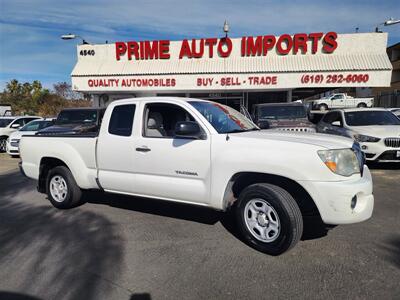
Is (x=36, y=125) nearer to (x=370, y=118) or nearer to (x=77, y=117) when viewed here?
(x=77, y=117)

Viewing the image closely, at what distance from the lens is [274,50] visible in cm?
1645

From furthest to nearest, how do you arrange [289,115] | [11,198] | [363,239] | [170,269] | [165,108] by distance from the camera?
1. [289,115]
2. [11,198]
3. [165,108]
4. [363,239]
5. [170,269]

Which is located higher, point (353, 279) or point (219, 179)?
point (219, 179)

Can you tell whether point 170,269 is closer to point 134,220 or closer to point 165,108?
point 134,220

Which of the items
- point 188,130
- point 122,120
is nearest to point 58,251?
point 122,120

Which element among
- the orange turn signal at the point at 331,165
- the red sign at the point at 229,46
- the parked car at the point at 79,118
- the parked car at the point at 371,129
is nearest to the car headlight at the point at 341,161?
the orange turn signal at the point at 331,165

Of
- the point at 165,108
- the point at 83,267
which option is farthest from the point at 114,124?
the point at 83,267

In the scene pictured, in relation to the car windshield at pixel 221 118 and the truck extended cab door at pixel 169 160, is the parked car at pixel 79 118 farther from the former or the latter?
the car windshield at pixel 221 118

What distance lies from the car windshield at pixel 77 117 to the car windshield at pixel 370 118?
824cm

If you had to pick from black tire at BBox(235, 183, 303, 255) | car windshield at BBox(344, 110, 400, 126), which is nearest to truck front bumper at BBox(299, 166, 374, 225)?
black tire at BBox(235, 183, 303, 255)

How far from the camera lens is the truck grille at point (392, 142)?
784 cm

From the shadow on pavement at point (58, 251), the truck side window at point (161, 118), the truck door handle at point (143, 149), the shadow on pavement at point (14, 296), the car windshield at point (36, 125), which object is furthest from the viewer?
the car windshield at point (36, 125)

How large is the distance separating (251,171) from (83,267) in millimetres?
2129

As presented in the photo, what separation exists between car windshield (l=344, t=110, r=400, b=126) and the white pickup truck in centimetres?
600
